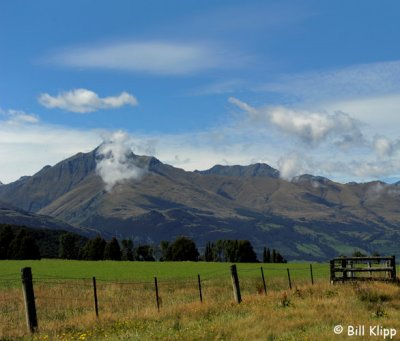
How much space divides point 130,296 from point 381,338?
23840mm

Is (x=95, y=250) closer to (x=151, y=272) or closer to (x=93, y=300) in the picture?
(x=151, y=272)

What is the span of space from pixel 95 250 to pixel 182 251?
26220 mm

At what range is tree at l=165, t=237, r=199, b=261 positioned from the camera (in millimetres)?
153000

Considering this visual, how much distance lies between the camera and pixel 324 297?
23.8 meters

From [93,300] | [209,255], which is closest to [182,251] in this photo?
[209,255]

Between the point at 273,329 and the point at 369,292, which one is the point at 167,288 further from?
the point at 273,329

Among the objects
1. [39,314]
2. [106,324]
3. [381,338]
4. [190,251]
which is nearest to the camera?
[381,338]

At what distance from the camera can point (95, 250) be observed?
6048 inches

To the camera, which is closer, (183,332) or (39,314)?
(183,332)

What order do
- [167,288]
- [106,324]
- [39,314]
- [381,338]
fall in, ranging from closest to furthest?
[381,338] → [106,324] → [39,314] → [167,288]

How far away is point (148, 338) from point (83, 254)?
14975 cm

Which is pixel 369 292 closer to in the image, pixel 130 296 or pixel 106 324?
pixel 106 324

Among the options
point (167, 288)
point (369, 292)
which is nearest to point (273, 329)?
point (369, 292)

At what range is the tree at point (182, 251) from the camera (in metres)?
153
